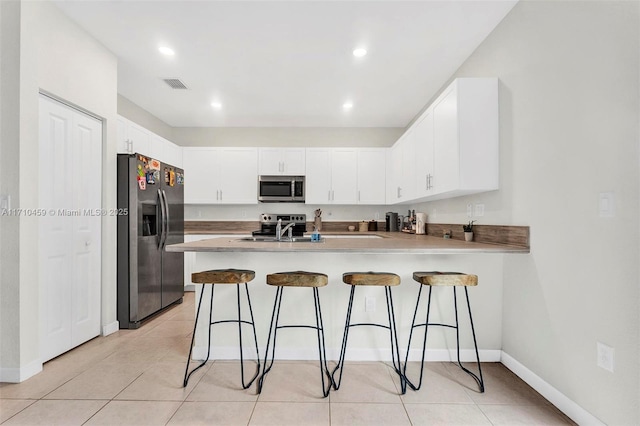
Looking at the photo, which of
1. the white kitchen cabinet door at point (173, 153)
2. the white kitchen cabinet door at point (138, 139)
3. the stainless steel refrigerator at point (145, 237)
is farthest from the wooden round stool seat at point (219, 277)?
the white kitchen cabinet door at point (173, 153)

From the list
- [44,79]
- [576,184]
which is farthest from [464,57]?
[44,79]

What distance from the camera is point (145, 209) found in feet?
11.0

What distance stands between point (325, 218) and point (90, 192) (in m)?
3.33

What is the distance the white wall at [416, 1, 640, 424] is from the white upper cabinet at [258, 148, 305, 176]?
3.08 meters

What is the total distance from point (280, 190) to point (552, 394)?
12.9 ft

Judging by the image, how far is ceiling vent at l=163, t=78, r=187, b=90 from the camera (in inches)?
139

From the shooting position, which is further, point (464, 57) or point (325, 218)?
point (325, 218)

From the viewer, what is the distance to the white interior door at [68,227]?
7.85ft

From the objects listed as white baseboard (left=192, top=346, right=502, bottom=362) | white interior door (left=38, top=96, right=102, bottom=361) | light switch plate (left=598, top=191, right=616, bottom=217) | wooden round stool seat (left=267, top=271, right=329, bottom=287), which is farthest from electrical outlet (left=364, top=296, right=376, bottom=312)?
white interior door (left=38, top=96, right=102, bottom=361)

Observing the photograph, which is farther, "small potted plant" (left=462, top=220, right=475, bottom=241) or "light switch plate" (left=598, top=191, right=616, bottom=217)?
"small potted plant" (left=462, top=220, right=475, bottom=241)

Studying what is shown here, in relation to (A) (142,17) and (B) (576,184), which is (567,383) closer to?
(B) (576,184)

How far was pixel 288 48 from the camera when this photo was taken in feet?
9.41

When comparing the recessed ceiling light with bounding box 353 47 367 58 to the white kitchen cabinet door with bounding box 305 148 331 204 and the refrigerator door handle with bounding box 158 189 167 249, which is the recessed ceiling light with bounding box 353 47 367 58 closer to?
the white kitchen cabinet door with bounding box 305 148 331 204

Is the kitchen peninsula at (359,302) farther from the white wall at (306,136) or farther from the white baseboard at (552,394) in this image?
the white wall at (306,136)
